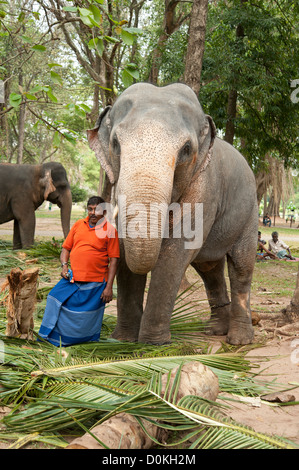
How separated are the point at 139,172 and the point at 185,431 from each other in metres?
1.46

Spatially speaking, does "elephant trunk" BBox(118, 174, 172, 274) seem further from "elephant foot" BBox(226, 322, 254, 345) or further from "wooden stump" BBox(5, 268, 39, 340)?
"elephant foot" BBox(226, 322, 254, 345)

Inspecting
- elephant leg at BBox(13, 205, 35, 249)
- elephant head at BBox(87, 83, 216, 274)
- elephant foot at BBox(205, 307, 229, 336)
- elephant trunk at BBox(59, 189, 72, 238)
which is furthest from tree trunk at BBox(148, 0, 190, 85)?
elephant head at BBox(87, 83, 216, 274)

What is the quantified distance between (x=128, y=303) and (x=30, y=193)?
8000mm

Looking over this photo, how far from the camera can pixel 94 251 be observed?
13.4ft

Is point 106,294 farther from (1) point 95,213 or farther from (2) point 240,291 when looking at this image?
(2) point 240,291

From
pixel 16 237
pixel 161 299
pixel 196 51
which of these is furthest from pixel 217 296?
pixel 16 237

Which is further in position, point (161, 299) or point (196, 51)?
point (196, 51)

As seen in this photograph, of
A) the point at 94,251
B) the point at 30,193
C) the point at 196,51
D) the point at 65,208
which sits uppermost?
the point at 196,51

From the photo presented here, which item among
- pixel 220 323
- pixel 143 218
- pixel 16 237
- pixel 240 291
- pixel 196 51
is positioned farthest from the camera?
pixel 16 237

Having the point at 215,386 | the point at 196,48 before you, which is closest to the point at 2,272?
the point at 196,48

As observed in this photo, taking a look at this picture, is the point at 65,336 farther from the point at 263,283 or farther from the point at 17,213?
the point at 17,213

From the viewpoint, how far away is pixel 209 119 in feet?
13.0

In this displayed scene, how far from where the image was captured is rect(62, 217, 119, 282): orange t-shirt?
4.08 metres

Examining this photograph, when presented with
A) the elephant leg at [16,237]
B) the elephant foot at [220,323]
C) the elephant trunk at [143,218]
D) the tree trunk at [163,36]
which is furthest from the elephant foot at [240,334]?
the elephant leg at [16,237]
